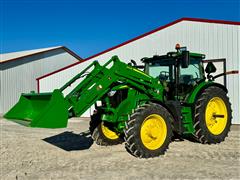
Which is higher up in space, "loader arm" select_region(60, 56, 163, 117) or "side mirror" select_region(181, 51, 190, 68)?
"side mirror" select_region(181, 51, 190, 68)

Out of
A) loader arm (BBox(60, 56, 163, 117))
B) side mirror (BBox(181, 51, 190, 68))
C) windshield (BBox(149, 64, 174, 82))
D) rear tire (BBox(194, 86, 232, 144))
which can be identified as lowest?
rear tire (BBox(194, 86, 232, 144))

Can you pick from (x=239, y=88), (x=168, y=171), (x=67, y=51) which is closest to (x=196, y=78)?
(x=168, y=171)

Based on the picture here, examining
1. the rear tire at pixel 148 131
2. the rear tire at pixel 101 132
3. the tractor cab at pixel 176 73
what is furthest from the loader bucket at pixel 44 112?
the tractor cab at pixel 176 73

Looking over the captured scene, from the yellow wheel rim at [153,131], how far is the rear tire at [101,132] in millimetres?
1484

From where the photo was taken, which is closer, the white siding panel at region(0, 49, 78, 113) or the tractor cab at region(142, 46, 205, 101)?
the tractor cab at region(142, 46, 205, 101)

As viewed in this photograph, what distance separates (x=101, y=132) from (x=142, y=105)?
69.7 inches

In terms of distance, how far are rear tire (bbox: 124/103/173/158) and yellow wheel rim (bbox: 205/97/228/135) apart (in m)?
1.41

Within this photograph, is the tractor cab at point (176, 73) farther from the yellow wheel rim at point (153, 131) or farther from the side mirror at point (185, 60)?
the yellow wheel rim at point (153, 131)

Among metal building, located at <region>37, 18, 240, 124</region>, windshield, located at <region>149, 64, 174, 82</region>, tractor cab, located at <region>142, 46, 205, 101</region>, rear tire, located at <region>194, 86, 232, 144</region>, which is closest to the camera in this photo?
rear tire, located at <region>194, 86, 232, 144</region>

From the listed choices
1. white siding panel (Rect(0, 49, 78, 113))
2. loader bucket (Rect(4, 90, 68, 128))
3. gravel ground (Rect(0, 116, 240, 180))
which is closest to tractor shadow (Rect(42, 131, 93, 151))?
gravel ground (Rect(0, 116, 240, 180))

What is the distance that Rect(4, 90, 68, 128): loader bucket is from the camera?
19.8 ft

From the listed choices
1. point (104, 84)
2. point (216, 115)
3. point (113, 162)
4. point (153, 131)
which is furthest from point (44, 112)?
point (216, 115)

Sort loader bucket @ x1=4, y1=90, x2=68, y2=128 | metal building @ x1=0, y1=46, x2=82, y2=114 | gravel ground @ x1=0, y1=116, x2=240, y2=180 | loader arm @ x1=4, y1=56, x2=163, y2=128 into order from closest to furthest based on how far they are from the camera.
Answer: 1. gravel ground @ x1=0, y1=116, x2=240, y2=180
2. loader bucket @ x1=4, y1=90, x2=68, y2=128
3. loader arm @ x1=4, y1=56, x2=163, y2=128
4. metal building @ x1=0, y1=46, x2=82, y2=114

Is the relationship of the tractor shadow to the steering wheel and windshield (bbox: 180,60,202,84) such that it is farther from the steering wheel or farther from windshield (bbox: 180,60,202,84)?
windshield (bbox: 180,60,202,84)
